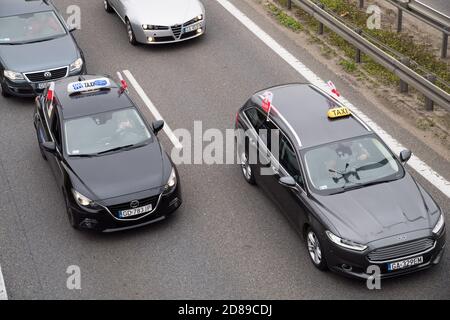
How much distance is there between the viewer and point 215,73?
60.5 feet

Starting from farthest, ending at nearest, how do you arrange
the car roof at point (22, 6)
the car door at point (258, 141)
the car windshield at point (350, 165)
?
the car roof at point (22, 6)
the car door at point (258, 141)
the car windshield at point (350, 165)

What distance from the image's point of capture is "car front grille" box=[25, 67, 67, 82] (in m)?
17.4

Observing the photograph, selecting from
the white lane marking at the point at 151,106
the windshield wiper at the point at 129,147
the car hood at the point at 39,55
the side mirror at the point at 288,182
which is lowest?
the white lane marking at the point at 151,106

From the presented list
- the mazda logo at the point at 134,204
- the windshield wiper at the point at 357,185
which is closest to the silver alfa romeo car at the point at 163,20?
the mazda logo at the point at 134,204

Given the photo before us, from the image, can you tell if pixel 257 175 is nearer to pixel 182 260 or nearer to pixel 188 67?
pixel 182 260

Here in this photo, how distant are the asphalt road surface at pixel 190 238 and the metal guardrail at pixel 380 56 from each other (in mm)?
767

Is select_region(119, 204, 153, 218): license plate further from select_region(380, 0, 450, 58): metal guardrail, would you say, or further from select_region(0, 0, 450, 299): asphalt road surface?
select_region(380, 0, 450, 58): metal guardrail

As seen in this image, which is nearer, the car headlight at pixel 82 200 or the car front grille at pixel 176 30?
the car headlight at pixel 82 200

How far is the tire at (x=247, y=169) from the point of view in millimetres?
14133

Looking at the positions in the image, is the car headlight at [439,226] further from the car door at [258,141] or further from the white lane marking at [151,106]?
the white lane marking at [151,106]

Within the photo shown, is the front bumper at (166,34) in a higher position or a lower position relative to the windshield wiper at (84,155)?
lower

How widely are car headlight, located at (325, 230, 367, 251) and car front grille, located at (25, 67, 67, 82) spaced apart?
26.6 feet

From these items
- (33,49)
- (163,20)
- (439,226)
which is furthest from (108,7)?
(439,226)
